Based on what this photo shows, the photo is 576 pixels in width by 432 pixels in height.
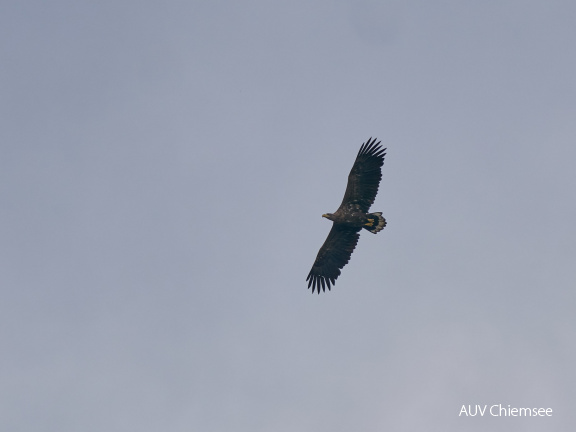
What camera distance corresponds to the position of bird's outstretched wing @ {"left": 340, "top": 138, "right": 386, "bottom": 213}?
31.6 m

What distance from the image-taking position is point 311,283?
34281 millimetres

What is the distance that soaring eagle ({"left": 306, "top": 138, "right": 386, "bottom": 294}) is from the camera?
31.6m

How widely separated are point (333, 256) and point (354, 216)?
8.49 ft

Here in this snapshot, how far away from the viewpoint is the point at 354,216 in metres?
32.2

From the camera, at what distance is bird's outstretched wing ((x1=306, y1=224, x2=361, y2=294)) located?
3331cm

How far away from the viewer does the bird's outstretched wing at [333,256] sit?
33312 mm

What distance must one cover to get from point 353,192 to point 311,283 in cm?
494

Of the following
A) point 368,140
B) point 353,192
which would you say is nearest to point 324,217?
point 353,192

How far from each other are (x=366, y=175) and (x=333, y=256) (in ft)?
14.1

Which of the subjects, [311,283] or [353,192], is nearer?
[353,192]

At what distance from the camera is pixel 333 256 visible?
3388 centimetres

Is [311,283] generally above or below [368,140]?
below

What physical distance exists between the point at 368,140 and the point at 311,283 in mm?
7019

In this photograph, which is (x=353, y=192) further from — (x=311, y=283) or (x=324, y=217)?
(x=311, y=283)
